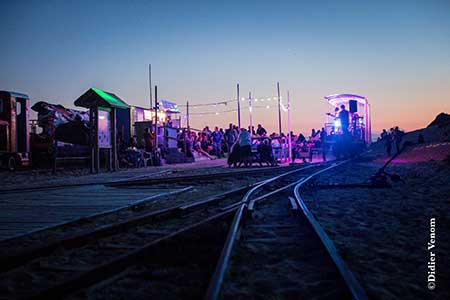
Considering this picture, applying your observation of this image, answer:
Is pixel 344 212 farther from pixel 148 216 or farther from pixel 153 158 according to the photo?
pixel 153 158

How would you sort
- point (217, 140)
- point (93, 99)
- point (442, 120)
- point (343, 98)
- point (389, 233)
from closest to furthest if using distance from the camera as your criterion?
point (389, 233), point (93, 99), point (343, 98), point (217, 140), point (442, 120)

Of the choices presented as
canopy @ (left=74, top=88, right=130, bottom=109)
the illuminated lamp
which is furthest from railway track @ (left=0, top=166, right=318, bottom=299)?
the illuminated lamp

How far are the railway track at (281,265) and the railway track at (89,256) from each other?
51cm

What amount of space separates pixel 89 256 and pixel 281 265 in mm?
1714

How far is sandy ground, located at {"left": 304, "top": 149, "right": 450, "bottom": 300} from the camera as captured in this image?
2.62 meters

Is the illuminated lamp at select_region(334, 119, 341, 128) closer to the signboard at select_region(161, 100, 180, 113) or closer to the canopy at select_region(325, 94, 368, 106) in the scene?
the canopy at select_region(325, 94, 368, 106)

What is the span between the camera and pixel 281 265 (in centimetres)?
307

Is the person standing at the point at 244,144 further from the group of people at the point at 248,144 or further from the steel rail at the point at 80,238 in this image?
the steel rail at the point at 80,238

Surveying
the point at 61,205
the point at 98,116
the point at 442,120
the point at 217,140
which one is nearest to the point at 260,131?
the point at 217,140

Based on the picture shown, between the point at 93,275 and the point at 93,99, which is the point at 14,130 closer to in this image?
the point at 93,99

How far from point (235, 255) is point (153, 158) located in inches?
703

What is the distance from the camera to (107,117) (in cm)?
1473

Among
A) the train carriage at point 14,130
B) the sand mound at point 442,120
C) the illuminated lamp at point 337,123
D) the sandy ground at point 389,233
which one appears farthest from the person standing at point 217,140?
the sandy ground at point 389,233

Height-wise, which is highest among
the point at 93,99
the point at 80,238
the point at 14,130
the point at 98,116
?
the point at 93,99
